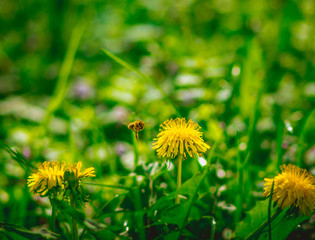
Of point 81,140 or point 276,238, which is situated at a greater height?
point 81,140

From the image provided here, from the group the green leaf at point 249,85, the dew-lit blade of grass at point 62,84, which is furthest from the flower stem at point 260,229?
the dew-lit blade of grass at point 62,84

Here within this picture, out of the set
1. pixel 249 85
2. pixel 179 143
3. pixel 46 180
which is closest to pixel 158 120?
pixel 249 85

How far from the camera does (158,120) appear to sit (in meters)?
1.64

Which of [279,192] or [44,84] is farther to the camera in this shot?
[44,84]

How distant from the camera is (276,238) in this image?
2.64 ft

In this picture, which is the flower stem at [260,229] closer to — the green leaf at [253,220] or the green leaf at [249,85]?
the green leaf at [253,220]

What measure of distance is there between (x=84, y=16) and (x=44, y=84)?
1147 mm

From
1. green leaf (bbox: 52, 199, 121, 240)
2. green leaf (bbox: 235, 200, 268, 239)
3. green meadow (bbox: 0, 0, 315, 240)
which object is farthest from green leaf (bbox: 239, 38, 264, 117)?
green leaf (bbox: 52, 199, 121, 240)

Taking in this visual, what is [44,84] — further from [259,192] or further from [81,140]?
[259,192]

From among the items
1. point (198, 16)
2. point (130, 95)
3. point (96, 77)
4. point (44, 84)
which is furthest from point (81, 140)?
point (198, 16)

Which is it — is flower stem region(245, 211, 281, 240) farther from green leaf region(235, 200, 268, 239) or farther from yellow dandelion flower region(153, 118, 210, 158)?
yellow dandelion flower region(153, 118, 210, 158)

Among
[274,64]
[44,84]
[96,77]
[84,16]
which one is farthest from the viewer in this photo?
[84,16]

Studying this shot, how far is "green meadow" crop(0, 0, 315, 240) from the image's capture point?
2.68ft

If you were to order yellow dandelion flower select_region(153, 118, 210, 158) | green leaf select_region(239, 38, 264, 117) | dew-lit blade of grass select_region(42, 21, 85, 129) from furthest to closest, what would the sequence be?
1. green leaf select_region(239, 38, 264, 117)
2. dew-lit blade of grass select_region(42, 21, 85, 129)
3. yellow dandelion flower select_region(153, 118, 210, 158)
